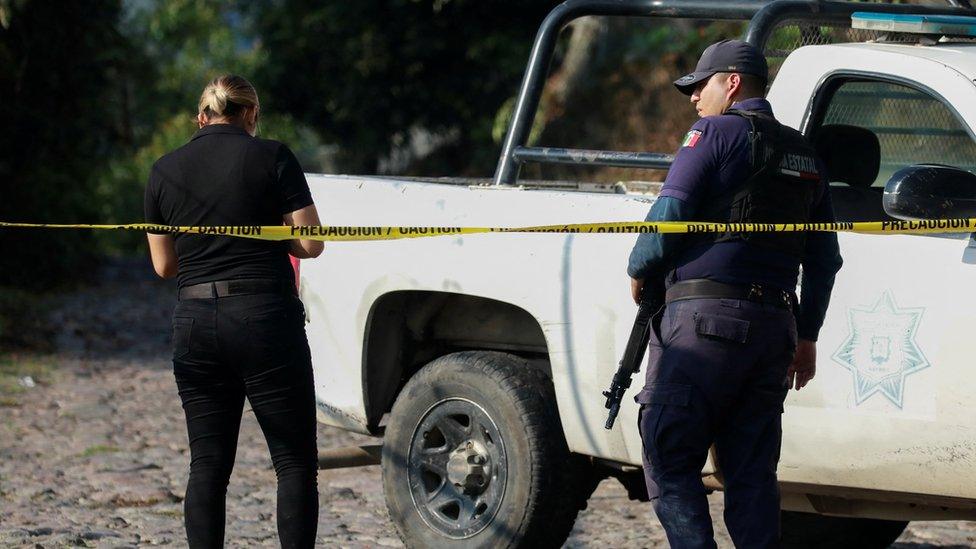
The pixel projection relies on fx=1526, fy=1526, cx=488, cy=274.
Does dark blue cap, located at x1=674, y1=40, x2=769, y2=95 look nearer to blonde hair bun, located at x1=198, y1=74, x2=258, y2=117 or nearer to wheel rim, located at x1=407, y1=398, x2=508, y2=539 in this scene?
blonde hair bun, located at x1=198, y1=74, x2=258, y2=117

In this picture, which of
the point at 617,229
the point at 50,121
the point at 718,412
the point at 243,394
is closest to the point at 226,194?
the point at 243,394

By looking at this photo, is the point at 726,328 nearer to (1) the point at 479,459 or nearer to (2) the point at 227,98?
(1) the point at 479,459

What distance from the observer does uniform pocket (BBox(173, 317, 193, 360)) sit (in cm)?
445

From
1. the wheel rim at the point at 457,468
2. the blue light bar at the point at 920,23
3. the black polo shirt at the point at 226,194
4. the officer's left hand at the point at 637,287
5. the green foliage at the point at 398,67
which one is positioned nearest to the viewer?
the officer's left hand at the point at 637,287

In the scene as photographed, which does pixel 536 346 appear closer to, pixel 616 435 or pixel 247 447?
pixel 616 435

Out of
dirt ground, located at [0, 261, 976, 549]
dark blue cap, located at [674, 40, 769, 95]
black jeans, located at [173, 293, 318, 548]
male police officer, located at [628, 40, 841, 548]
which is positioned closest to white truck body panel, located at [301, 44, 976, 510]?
male police officer, located at [628, 40, 841, 548]

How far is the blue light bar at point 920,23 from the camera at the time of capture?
4688 mm

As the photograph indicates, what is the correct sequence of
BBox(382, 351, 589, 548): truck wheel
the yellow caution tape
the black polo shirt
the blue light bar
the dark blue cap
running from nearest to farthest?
the yellow caution tape < the dark blue cap < the black polo shirt < the blue light bar < BBox(382, 351, 589, 548): truck wheel

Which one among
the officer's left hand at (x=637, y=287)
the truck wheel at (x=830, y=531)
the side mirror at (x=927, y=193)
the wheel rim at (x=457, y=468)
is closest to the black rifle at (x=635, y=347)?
the officer's left hand at (x=637, y=287)

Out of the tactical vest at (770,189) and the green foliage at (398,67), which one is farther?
the green foliage at (398,67)

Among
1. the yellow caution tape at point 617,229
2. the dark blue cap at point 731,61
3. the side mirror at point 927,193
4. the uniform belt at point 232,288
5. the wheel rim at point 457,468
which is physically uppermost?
the dark blue cap at point 731,61

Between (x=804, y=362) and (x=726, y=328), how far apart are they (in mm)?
387

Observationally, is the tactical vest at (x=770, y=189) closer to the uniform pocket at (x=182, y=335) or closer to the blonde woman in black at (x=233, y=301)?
the blonde woman in black at (x=233, y=301)

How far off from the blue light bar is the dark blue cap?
2.59ft
